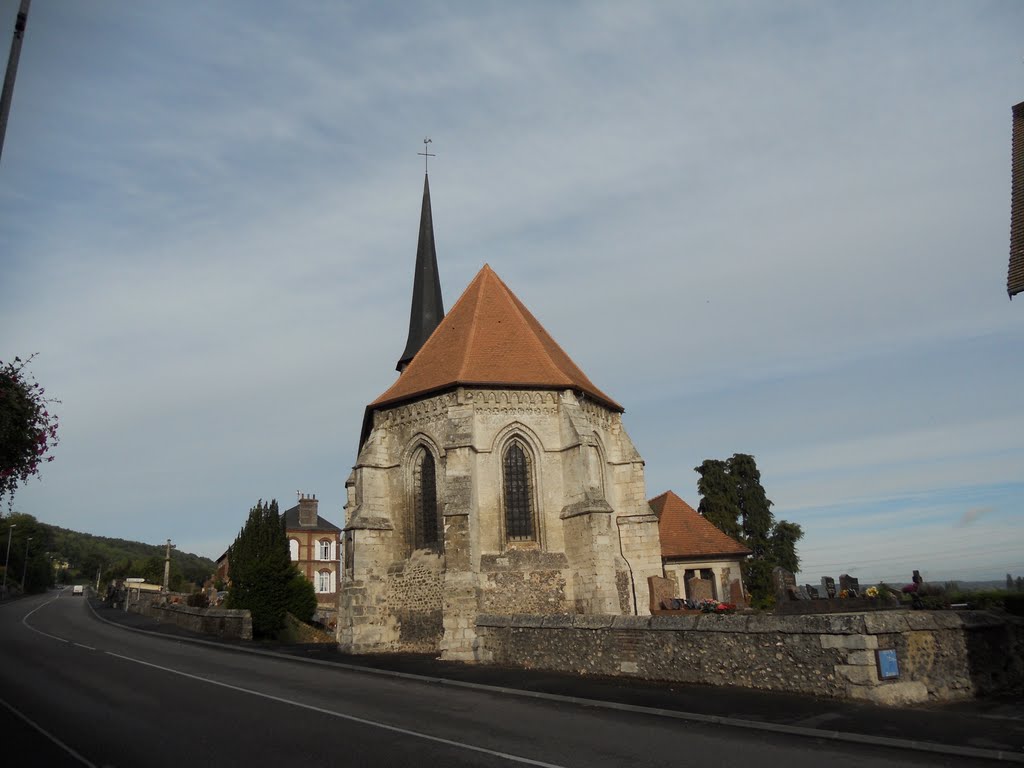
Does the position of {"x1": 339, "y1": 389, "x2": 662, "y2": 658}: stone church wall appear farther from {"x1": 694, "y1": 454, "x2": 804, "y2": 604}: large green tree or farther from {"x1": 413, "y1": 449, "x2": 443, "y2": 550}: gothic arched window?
{"x1": 694, "y1": 454, "x2": 804, "y2": 604}: large green tree

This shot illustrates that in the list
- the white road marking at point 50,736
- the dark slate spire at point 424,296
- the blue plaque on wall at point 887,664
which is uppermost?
the dark slate spire at point 424,296

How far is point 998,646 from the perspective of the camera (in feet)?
36.1

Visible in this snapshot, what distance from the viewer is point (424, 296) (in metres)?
29.1

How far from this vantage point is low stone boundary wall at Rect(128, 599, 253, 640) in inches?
920

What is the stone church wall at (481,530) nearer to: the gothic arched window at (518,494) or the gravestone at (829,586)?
the gothic arched window at (518,494)

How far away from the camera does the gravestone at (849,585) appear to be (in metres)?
14.8

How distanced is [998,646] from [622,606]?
976 cm

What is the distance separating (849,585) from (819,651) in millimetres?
6002

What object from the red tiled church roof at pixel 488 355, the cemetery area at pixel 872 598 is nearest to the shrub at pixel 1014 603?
the cemetery area at pixel 872 598

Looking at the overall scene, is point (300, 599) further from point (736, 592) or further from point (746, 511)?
point (746, 511)

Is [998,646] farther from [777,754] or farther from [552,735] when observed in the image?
[552,735]

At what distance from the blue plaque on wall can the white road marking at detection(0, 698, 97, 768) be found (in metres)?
9.36

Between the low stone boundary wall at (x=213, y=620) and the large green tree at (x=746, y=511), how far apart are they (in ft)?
86.4

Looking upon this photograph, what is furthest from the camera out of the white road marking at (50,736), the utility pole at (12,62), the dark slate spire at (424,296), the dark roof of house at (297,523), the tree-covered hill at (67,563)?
the tree-covered hill at (67,563)
